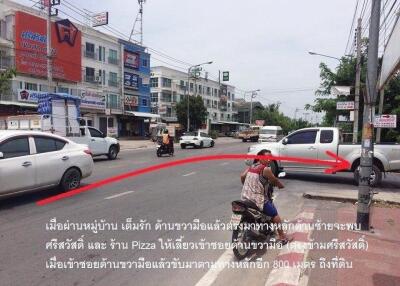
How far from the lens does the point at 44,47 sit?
126ft

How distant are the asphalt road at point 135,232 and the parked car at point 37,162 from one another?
46cm

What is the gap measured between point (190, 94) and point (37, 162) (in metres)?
70.8

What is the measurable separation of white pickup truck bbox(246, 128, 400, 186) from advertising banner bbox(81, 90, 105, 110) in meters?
31.6

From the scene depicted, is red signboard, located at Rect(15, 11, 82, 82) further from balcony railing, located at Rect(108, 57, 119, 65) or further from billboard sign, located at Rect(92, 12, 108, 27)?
balcony railing, located at Rect(108, 57, 119, 65)

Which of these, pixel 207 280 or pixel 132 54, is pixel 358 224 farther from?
pixel 132 54

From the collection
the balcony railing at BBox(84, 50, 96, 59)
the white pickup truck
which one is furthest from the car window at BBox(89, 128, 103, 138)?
the balcony railing at BBox(84, 50, 96, 59)

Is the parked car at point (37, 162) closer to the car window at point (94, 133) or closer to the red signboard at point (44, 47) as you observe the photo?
the car window at point (94, 133)

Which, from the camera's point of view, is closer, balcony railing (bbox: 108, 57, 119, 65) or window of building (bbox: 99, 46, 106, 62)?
window of building (bbox: 99, 46, 106, 62)

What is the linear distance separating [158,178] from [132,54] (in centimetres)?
4436

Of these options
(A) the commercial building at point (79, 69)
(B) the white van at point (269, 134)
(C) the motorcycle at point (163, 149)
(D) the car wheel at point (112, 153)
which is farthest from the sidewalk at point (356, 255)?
(B) the white van at point (269, 134)

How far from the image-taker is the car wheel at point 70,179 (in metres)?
9.97

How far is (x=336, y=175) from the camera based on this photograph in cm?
1534

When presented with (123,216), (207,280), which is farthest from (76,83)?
(207,280)

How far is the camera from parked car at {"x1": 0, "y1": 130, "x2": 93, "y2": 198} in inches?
335
